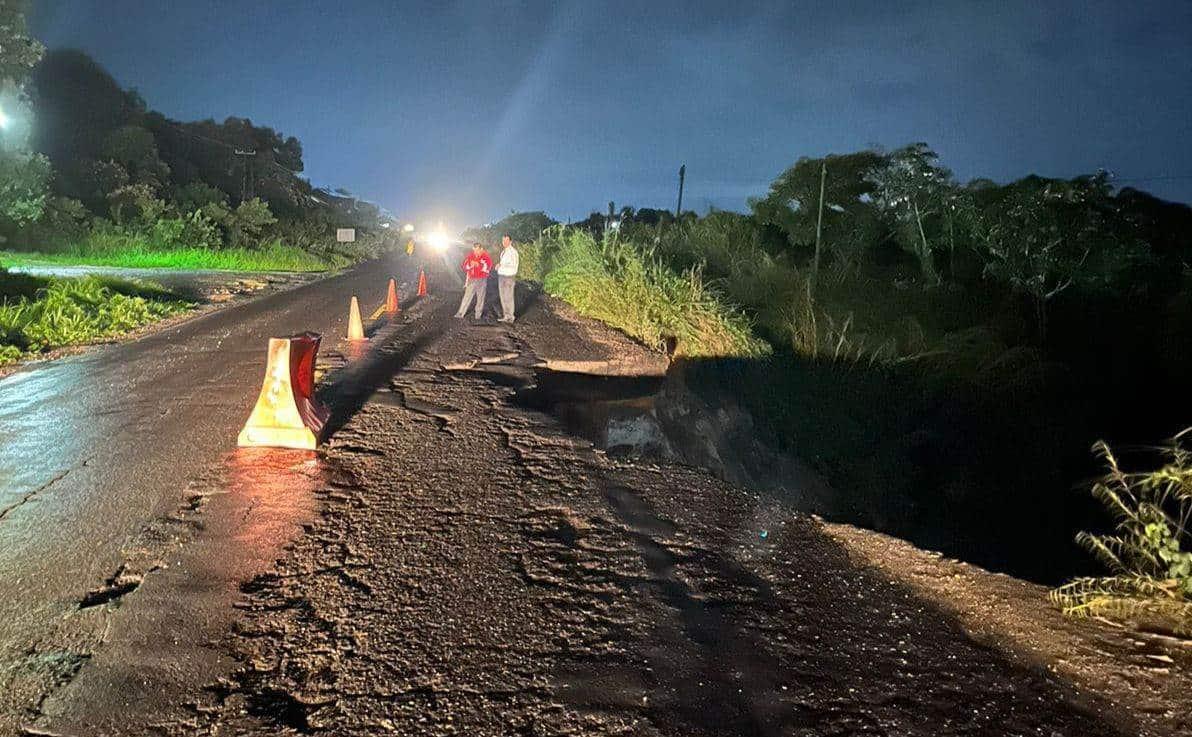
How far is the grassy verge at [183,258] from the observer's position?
25.9m

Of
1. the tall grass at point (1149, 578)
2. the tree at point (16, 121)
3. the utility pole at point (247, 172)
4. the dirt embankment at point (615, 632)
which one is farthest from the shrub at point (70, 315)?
the utility pole at point (247, 172)

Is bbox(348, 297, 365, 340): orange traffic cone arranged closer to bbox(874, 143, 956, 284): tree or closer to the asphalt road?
the asphalt road

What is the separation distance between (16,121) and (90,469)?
62.5ft

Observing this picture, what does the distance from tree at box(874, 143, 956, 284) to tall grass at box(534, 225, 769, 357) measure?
11.5m

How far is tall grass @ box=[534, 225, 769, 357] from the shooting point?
1343 cm

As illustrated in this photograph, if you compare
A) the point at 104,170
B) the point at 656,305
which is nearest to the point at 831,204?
the point at 656,305

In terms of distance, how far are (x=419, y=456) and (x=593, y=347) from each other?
247 inches

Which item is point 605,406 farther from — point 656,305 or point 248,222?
point 248,222

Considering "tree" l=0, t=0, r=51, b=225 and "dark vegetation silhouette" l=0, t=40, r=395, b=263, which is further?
"dark vegetation silhouette" l=0, t=40, r=395, b=263

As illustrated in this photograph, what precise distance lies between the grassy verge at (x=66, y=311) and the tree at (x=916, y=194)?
68.5 feet

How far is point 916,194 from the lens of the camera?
83.4ft

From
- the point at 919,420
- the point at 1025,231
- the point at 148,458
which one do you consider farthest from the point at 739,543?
the point at 1025,231

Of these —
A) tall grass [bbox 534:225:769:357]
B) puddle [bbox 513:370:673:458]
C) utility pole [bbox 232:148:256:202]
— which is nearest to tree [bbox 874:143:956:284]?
tall grass [bbox 534:225:769:357]

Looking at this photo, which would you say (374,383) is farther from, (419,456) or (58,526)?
(58,526)
